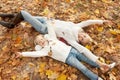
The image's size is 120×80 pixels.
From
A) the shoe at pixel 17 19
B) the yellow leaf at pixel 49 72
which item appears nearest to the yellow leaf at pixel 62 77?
the yellow leaf at pixel 49 72

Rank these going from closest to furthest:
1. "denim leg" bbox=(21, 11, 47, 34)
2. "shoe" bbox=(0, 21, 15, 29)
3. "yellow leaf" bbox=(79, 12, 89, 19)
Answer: "denim leg" bbox=(21, 11, 47, 34)
"shoe" bbox=(0, 21, 15, 29)
"yellow leaf" bbox=(79, 12, 89, 19)

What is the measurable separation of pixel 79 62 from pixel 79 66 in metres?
0.08

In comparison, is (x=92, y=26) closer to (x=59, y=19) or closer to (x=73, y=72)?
(x=59, y=19)

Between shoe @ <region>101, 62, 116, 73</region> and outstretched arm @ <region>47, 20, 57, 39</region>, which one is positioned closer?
shoe @ <region>101, 62, 116, 73</region>

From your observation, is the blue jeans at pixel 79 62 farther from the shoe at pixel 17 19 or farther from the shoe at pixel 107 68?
the shoe at pixel 17 19

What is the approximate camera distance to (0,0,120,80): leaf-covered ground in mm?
4828

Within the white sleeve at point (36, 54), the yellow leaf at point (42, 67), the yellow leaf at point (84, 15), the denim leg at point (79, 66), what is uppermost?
the yellow leaf at point (84, 15)

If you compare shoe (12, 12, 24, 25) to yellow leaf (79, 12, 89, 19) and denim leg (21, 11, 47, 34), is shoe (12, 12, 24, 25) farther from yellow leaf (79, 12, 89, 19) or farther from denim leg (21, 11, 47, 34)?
yellow leaf (79, 12, 89, 19)

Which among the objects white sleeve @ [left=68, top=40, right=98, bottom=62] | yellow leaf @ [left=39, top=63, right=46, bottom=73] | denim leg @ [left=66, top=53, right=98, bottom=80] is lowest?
yellow leaf @ [left=39, top=63, right=46, bottom=73]

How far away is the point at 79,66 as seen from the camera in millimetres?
4746

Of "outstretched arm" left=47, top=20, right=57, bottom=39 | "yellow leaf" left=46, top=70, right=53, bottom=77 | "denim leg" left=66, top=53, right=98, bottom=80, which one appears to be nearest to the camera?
"denim leg" left=66, top=53, right=98, bottom=80

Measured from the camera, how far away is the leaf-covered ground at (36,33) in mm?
4828

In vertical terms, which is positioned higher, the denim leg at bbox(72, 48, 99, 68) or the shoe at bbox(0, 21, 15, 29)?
the shoe at bbox(0, 21, 15, 29)

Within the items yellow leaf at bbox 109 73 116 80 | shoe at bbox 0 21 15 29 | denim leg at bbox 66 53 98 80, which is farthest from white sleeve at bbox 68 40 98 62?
shoe at bbox 0 21 15 29
